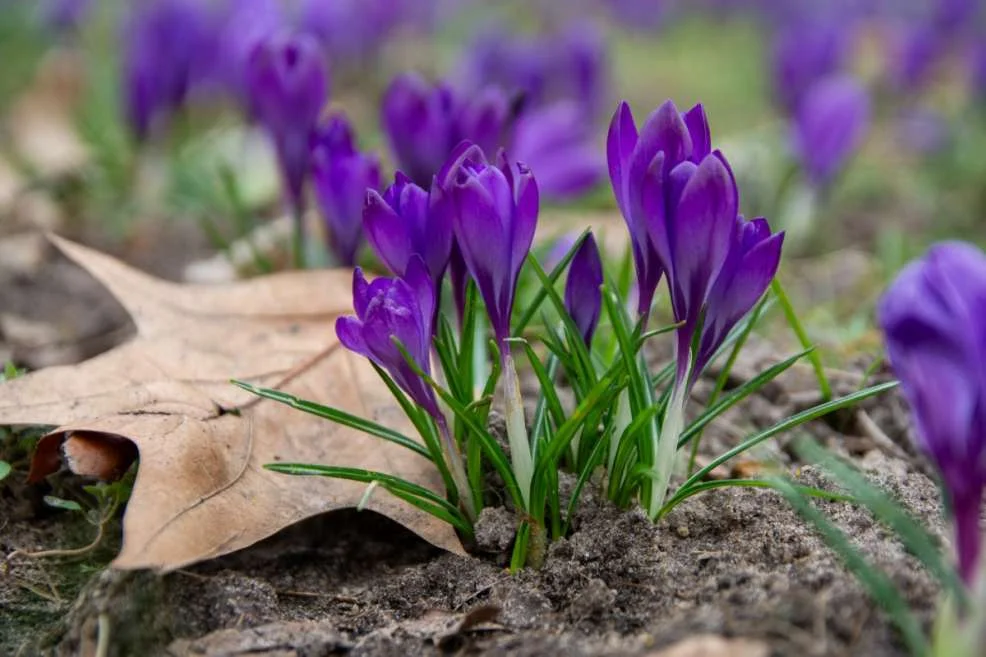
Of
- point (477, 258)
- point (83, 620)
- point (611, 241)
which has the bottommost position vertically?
point (83, 620)

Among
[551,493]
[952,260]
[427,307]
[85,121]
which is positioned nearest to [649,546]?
[551,493]

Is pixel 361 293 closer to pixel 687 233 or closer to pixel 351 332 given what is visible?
pixel 351 332

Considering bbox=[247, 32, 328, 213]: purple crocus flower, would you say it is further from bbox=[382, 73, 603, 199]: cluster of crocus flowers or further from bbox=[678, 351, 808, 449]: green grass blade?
bbox=[678, 351, 808, 449]: green grass blade

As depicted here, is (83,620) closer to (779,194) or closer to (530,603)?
(530,603)

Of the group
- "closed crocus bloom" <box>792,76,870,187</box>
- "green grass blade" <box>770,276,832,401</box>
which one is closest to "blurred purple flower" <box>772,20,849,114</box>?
"closed crocus bloom" <box>792,76,870,187</box>

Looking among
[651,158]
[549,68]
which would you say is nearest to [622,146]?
[651,158]

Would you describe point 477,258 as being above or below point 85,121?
below

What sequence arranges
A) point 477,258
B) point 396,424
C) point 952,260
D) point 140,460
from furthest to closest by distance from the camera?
point 396,424 → point 140,460 → point 477,258 → point 952,260

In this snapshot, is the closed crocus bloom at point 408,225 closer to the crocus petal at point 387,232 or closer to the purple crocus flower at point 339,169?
the crocus petal at point 387,232
